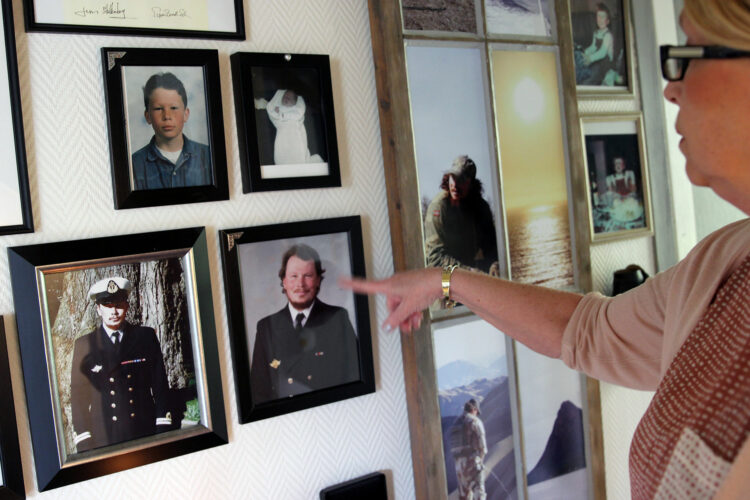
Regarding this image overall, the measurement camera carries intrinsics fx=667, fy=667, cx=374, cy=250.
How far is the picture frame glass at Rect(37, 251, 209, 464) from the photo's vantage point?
1.25 metres

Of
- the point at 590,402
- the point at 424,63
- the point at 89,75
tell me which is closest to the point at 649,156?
the point at 590,402

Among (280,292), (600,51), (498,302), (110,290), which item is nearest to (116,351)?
(110,290)

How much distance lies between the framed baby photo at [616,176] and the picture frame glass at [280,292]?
0.90 metres

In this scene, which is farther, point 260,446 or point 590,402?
point 590,402

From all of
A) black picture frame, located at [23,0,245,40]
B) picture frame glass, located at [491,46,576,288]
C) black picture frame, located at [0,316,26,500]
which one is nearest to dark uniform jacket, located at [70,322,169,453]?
black picture frame, located at [0,316,26,500]

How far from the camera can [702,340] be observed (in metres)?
0.84

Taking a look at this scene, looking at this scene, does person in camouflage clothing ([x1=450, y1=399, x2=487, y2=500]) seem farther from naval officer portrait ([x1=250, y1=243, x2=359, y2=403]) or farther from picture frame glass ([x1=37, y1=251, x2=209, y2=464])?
picture frame glass ([x1=37, y1=251, x2=209, y2=464])

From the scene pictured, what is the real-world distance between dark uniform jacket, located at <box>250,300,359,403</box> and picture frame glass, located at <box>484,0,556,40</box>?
817 millimetres

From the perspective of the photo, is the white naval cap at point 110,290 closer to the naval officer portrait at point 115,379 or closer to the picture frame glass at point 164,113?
the naval officer portrait at point 115,379

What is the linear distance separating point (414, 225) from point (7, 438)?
91cm

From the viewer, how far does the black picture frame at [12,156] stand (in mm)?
1200

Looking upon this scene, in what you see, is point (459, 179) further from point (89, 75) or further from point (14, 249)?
point (14, 249)

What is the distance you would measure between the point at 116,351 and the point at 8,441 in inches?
9.3
